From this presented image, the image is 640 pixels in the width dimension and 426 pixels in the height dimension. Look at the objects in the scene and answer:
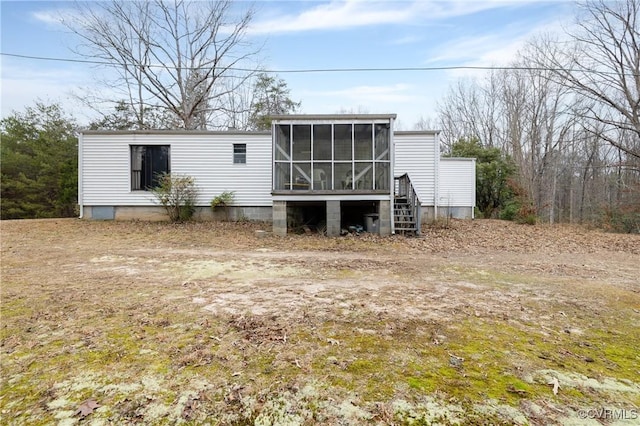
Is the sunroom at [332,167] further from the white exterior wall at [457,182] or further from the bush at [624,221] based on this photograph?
the bush at [624,221]

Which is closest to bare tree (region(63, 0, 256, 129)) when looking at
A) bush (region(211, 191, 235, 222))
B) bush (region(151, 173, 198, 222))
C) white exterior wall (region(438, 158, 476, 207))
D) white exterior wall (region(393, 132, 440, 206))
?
bush (region(151, 173, 198, 222))

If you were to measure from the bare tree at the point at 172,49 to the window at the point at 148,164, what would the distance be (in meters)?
7.81

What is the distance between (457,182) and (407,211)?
14.7ft

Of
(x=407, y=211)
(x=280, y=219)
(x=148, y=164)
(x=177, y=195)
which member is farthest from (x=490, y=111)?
(x=148, y=164)

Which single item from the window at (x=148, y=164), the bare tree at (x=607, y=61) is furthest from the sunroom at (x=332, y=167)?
the bare tree at (x=607, y=61)

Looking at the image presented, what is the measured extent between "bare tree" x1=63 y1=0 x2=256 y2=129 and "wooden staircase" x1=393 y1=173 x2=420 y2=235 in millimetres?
13089

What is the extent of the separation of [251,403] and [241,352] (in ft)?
2.15

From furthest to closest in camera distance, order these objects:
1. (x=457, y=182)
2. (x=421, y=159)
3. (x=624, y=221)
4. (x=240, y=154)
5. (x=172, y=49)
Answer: (x=172, y=49), (x=457, y=182), (x=624, y=221), (x=421, y=159), (x=240, y=154)

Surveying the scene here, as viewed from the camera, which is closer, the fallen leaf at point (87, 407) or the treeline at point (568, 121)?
the fallen leaf at point (87, 407)

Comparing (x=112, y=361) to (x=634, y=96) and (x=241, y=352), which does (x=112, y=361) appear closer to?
(x=241, y=352)

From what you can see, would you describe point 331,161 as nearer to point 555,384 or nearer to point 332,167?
point 332,167

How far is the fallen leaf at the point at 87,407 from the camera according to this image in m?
1.75

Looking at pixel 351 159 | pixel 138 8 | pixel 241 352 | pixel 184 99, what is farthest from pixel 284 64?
pixel 241 352

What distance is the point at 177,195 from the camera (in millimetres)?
11648
